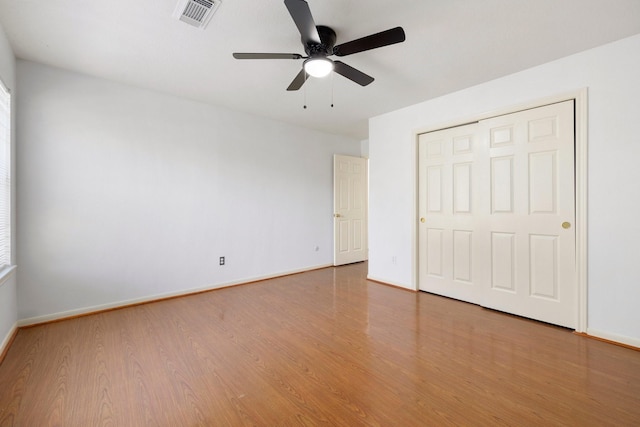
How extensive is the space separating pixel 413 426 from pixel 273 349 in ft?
3.87

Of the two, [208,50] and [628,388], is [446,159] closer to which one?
[628,388]

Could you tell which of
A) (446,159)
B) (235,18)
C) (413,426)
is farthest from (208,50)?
(413,426)

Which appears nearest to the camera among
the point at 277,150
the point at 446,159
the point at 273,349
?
the point at 273,349

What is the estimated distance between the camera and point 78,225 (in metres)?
2.91

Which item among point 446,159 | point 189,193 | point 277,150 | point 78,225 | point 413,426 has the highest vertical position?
point 277,150

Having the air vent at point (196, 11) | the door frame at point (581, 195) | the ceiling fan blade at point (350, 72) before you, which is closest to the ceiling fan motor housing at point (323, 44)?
the ceiling fan blade at point (350, 72)

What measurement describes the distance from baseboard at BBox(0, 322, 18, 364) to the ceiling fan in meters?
2.87

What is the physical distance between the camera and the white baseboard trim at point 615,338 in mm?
2229

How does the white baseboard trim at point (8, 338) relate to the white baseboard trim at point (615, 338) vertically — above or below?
above

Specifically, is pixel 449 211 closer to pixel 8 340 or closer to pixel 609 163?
pixel 609 163

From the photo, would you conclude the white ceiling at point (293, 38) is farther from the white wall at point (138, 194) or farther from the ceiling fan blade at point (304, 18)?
the white wall at point (138, 194)

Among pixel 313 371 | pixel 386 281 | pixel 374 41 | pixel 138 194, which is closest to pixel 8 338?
pixel 138 194

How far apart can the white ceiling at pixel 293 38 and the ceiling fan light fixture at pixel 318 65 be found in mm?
293

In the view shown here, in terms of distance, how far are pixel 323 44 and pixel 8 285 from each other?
3270mm
